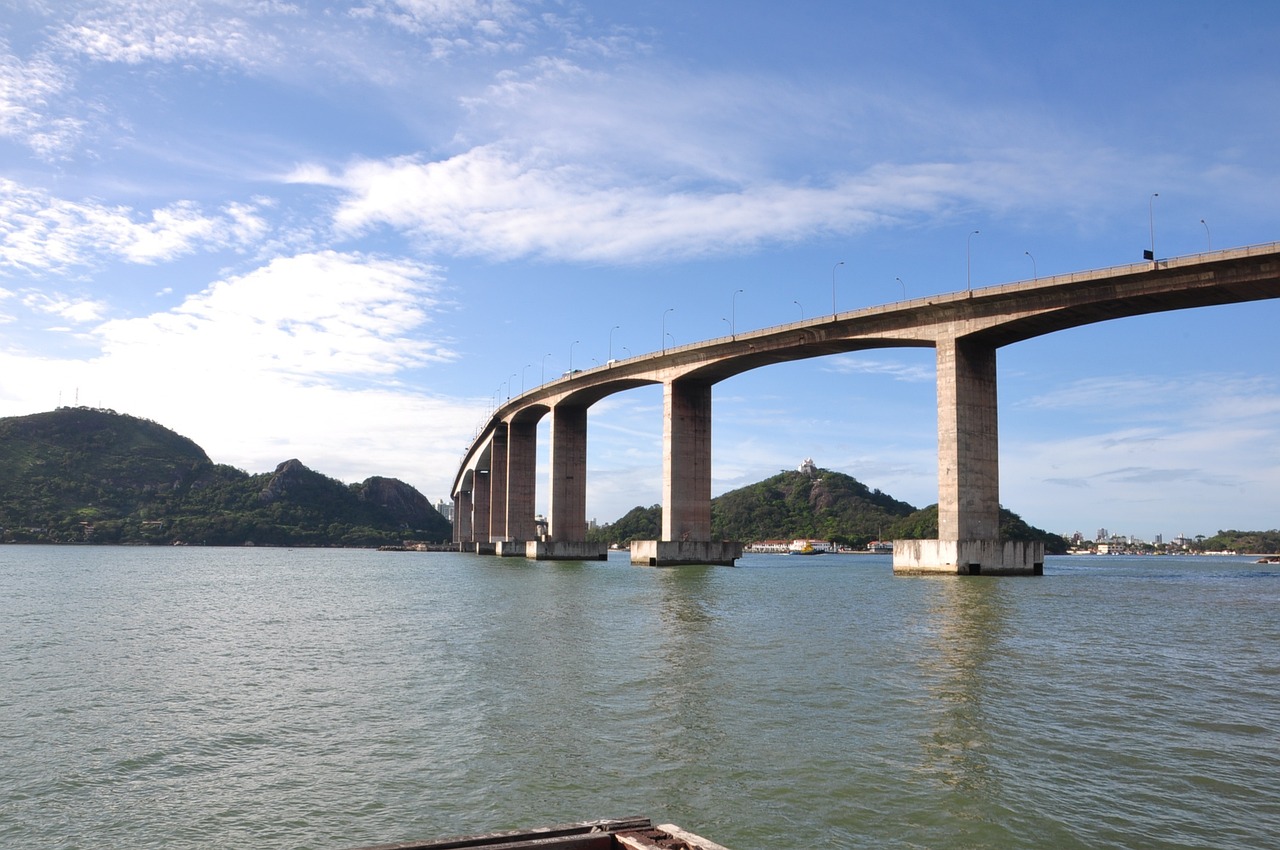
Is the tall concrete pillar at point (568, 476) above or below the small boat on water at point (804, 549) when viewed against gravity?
above

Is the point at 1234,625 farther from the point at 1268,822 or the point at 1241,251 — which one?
the point at 1241,251

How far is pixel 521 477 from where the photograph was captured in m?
117

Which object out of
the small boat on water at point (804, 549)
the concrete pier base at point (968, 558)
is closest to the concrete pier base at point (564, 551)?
the concrete pier base at point (968, 558)

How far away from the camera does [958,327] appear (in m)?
56.4

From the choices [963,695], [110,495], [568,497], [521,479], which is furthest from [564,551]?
[110,495]

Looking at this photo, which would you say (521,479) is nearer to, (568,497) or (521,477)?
(521,477)

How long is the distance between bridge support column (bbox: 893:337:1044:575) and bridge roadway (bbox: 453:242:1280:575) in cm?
8

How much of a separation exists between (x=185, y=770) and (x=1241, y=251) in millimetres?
52340

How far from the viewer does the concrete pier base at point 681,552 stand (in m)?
75.0

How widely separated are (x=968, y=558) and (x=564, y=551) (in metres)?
51.3

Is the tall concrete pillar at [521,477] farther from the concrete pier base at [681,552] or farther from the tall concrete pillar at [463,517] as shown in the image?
the tall concrete pillar at [463,517]

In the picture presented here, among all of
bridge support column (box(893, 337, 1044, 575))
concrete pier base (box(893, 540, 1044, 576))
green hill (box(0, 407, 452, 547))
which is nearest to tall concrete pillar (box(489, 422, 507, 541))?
green hill (box(0, 407, 452, 547))

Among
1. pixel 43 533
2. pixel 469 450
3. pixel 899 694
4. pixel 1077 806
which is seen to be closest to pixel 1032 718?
pixel 899 694

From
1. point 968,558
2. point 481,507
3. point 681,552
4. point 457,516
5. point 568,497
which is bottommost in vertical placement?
point 681,552
